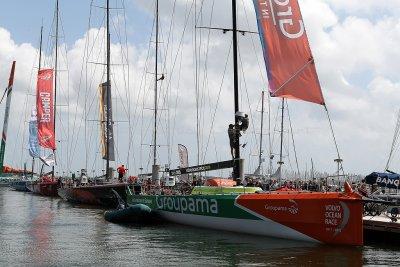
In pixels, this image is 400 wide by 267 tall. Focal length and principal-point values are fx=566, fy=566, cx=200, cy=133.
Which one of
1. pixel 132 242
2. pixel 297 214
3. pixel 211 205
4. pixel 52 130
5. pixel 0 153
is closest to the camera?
pixel 297 214

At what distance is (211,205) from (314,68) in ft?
23.2

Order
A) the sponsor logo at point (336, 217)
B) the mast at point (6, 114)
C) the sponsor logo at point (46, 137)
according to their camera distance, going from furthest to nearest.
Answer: the mast at point (6, 114) < the sponsor logo at point (46, 137) < the sponsor logo at point (336, 217)

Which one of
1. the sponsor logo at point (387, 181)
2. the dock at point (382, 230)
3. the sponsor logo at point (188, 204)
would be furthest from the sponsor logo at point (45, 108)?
the dock at point (382, 230)

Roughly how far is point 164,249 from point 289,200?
4.62 m

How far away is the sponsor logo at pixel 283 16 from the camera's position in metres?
20.1

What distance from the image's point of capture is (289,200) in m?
19.7

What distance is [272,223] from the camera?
67.0 ft

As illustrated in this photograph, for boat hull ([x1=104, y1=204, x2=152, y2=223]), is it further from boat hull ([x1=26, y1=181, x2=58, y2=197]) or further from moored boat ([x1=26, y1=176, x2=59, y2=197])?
boat hull ([x1=26, y1=181, x2=58, y2=197])

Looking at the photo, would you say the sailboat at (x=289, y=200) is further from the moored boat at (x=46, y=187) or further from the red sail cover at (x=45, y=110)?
the moored boat at (x=46, y=187)

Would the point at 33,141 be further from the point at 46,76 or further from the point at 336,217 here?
the point at 336,217

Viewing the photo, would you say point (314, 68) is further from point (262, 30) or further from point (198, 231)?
point (198, 231)

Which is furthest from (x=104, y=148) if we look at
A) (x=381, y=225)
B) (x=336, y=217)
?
(x=336, y=217)

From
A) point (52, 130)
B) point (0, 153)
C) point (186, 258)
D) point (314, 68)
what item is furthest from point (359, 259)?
point (0, 153)

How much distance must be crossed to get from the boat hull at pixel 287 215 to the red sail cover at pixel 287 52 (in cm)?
349
